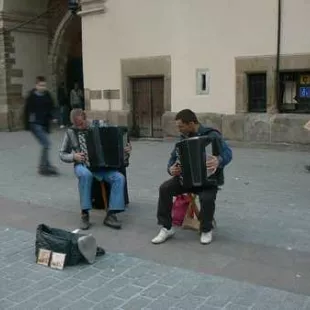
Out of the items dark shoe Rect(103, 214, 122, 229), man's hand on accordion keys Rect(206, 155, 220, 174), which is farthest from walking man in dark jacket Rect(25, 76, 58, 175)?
man's hand on accordion keys Rect(206, 155, 220, 174)

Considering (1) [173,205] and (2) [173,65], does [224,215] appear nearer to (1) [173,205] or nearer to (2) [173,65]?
(1) [173,205]

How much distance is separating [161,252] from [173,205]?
2.70 feet

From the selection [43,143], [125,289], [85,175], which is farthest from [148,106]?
[125,289]

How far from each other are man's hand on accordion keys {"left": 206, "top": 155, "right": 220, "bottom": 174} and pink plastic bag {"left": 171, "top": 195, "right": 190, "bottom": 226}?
2.34 feet

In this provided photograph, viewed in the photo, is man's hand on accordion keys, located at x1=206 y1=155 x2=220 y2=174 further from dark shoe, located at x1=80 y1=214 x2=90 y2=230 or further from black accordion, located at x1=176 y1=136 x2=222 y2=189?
dark shoe, located at x1=80 y1=214 x2=90 y2=230

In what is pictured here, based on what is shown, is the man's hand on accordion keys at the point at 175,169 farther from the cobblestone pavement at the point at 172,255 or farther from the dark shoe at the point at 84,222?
the dark shoe at the point at 84,222

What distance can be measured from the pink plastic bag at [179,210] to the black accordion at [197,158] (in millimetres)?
559

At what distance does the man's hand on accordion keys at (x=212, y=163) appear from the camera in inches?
201

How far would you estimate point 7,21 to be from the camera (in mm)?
17391

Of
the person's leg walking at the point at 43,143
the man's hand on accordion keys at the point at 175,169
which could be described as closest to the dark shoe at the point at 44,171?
the person's leg walking at the point at 43,143

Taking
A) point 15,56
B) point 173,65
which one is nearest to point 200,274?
point 173,65

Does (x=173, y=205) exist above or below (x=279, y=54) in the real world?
below

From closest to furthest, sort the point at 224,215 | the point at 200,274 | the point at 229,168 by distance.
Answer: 1. the point at 200,274
2. the point at 224,215
3. the point at 229,168

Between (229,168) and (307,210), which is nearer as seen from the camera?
(307,210)
